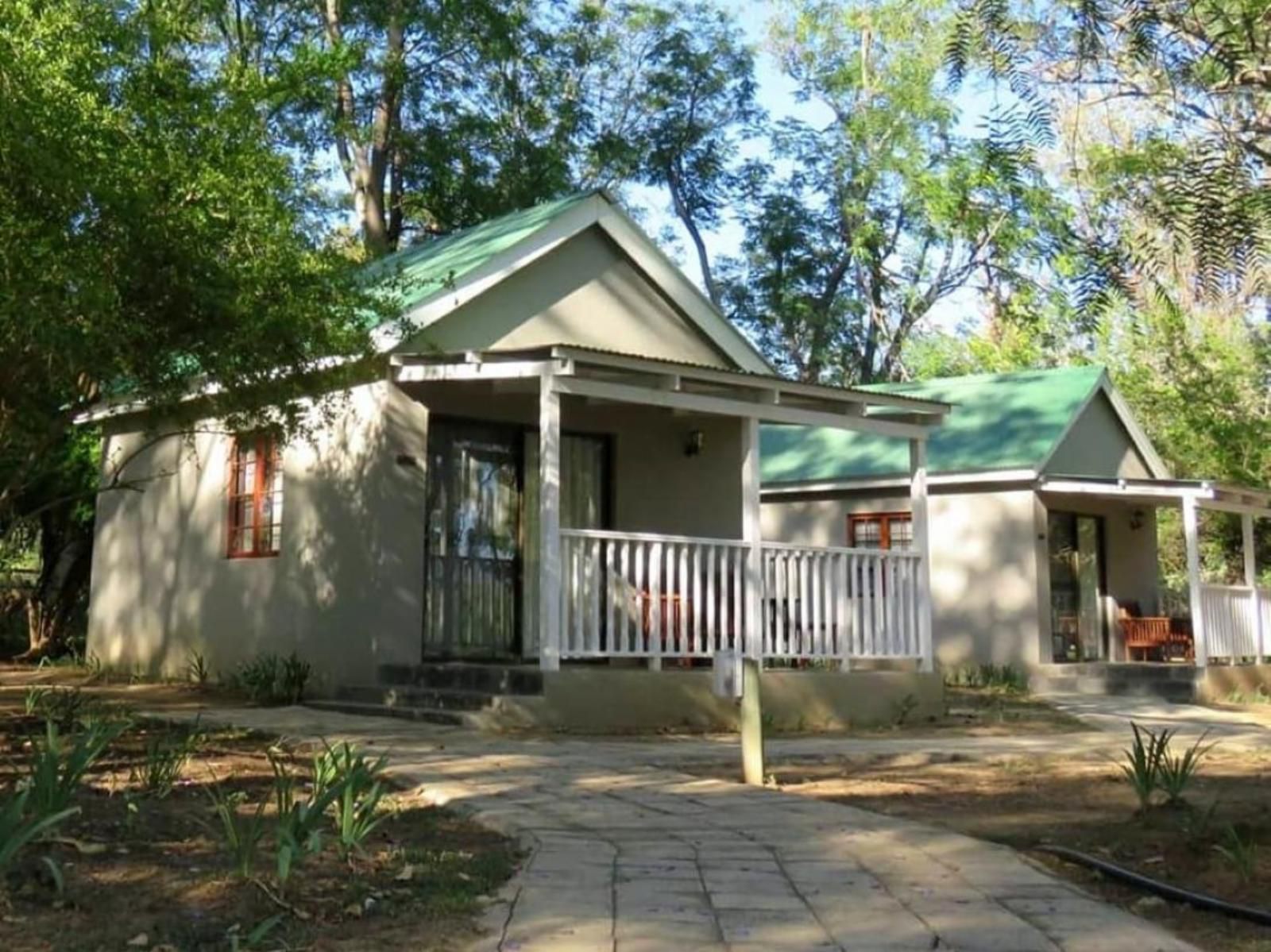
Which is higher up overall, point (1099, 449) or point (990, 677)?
point (1099, 449)

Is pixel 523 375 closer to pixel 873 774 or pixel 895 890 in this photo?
pixel 873 774

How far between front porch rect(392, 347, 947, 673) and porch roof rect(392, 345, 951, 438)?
19mm

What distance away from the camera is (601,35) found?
29.6 metres

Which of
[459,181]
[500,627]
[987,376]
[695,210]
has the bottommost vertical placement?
[500,627]

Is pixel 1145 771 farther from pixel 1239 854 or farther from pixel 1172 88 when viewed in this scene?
pixel 1172 88

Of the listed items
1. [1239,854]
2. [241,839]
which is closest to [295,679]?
[241,839]

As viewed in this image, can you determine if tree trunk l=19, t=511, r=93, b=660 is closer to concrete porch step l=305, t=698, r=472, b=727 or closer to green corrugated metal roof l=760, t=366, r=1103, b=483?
concrete porch step l=305, t=698, r=472, b=727

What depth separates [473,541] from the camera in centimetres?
1316

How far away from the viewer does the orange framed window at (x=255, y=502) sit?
1374 centimetres

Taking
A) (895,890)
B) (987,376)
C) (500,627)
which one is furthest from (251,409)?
(987,376)

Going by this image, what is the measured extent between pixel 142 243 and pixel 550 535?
13.5 feet

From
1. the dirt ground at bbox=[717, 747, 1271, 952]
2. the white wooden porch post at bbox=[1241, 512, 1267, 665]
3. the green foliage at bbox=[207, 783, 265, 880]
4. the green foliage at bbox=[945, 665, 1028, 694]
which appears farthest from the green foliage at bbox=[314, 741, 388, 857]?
the white wooden porch post at bbox=[1241, 512, 1267, 665]

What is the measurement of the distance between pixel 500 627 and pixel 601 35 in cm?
1971

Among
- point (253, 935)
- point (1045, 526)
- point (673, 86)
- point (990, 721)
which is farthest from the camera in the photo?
point (673, 86)
